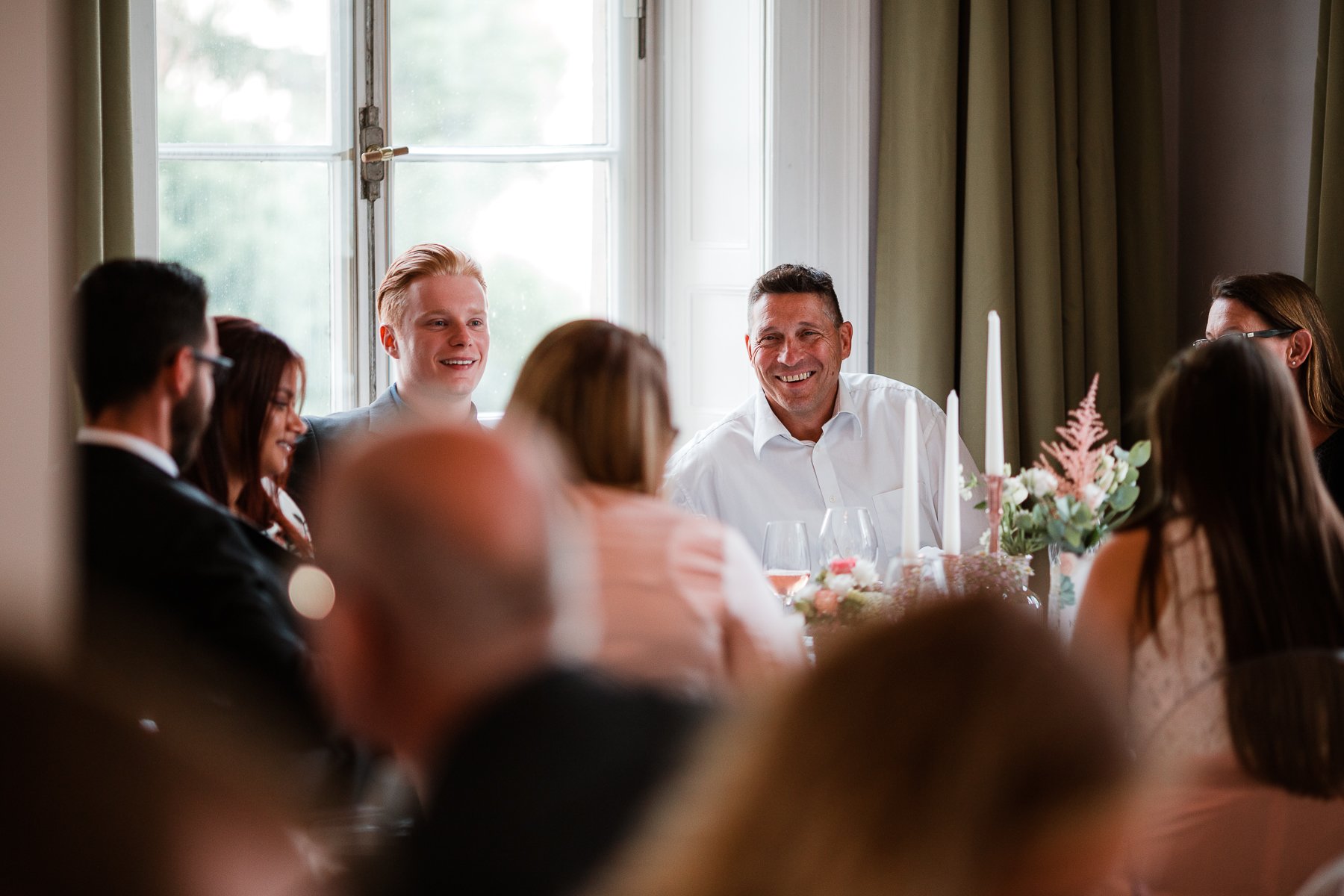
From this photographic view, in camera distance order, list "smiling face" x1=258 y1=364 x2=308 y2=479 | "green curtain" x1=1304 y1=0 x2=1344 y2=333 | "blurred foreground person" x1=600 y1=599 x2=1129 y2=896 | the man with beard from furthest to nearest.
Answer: "green curtain" x1=1304 y1=0 x2=1344 y2=333, "smiling face" x1=258 y1=364 x2=308 y2=479, the man with beard, "blurred foreground person" x1=600 y1=599 x2=1129 y2=896

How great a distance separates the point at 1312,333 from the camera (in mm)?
2824

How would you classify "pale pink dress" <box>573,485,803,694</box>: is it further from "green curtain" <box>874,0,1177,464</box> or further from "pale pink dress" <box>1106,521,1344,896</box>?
"green curtain" <box>874,0,1177,464</box>

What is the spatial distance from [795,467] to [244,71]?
5.28 ft

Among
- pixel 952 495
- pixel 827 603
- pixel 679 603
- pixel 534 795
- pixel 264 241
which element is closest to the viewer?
pixel 534 795

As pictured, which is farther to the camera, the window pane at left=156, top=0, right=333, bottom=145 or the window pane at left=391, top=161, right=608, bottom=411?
the window pane at left=391, top=161, right=608, bottom=411

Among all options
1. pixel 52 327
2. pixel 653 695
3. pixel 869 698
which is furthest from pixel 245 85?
pixel 869 698

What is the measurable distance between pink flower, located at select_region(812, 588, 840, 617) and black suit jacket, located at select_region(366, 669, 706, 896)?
82 cm

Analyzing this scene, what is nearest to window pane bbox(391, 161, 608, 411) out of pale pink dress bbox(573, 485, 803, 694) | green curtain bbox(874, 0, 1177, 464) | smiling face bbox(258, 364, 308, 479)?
green curtain bbox(874, 0, 1177, 464)

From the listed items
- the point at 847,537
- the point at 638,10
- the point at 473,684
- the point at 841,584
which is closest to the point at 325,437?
the point at 847,537

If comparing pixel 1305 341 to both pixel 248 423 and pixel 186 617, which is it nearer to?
pixel 248 423

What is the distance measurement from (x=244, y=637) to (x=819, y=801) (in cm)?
99

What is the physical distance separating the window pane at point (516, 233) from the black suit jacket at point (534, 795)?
8.20ft

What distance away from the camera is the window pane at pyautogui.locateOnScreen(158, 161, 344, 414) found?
3.22 m

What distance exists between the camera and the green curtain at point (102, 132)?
2.48m
